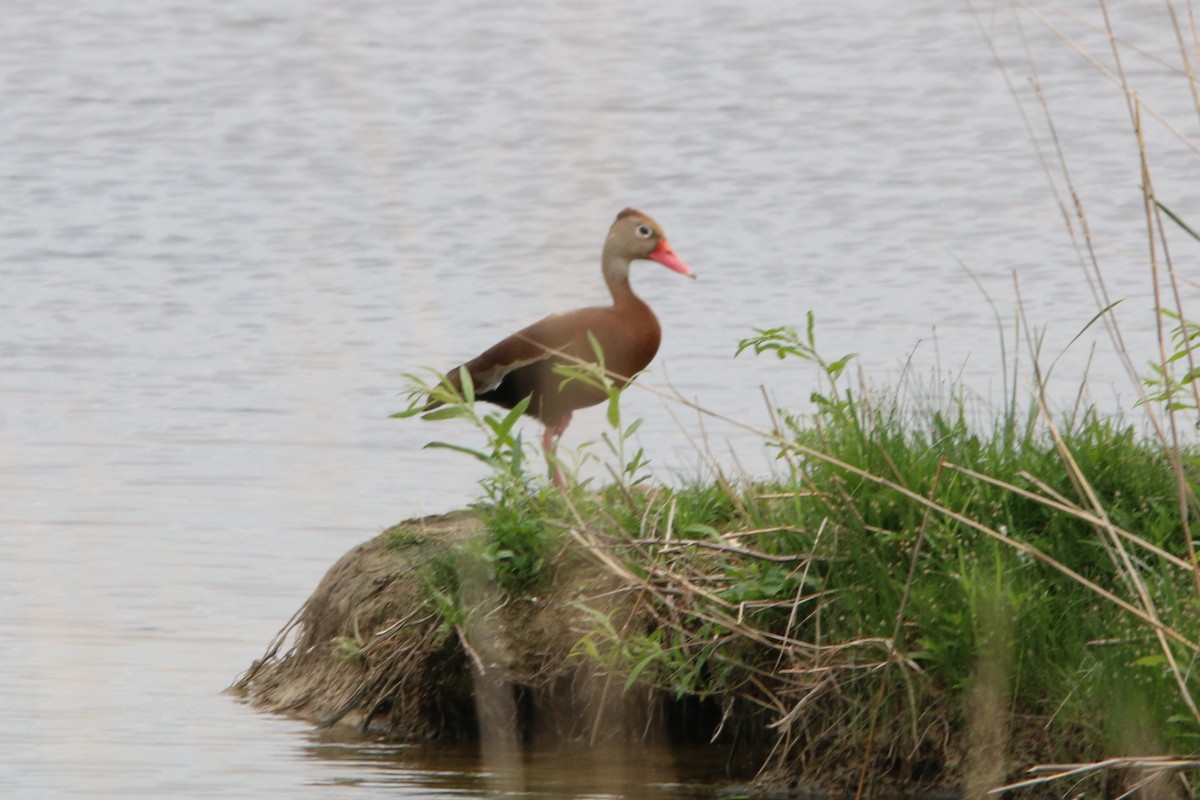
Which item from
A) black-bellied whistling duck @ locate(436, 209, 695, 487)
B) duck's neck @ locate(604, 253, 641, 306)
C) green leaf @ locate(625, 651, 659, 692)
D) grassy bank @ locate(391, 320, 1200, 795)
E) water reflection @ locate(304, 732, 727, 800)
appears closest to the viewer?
grassy bank @ locate(391, 320, 1200, 795)

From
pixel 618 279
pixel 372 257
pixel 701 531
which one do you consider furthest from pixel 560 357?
pixel 372 257

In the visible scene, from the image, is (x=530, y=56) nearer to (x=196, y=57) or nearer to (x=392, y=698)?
(x=196, y=57)

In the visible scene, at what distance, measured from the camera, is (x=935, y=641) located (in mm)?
4742

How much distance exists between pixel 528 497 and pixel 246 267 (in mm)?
6655

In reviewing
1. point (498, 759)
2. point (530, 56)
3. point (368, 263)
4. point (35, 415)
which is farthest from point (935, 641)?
point (530, 56)

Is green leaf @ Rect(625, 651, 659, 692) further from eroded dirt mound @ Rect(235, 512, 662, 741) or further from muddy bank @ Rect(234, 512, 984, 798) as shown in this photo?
eroded dirt mound @ Rect(235, 512, 662, 741)

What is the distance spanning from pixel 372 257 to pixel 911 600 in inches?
304

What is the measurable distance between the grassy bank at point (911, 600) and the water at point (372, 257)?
1.14 ft

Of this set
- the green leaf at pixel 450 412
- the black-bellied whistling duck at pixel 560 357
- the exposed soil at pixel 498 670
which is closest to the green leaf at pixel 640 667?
the exposed soil at pixel 498 670

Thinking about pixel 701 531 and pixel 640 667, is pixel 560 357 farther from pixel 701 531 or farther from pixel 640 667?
pixel 640 667

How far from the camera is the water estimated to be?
17.7ft

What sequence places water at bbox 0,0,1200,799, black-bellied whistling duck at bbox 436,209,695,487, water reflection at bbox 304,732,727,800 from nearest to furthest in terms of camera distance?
water reflection at bbox 304,732,727,800 → water at bbox 0,0,1200,799 → black-bellied whistling duck at bbox 436,209,695,487

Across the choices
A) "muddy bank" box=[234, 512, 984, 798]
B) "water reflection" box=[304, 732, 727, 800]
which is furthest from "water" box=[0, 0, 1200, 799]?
"muddy bank" box=[234, 512, 984, 798]

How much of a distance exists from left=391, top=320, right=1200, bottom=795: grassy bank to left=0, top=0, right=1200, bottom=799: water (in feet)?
1.14
